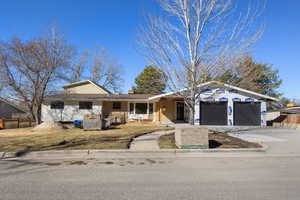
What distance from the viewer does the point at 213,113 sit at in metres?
16.6

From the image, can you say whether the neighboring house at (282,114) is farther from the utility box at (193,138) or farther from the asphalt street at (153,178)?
the utility box at (193,138)

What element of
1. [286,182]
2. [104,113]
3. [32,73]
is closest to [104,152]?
[286,182]

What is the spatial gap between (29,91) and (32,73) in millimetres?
2060

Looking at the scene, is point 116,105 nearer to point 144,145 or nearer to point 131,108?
point 131,108

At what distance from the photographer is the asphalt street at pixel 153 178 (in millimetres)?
3357

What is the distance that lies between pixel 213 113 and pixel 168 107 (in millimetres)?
4684

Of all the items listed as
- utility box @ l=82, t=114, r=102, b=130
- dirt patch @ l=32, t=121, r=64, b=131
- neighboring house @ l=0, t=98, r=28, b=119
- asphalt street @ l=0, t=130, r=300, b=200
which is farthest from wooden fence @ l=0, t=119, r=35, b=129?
asphalt street @ l=0, t=130, r=300, b=200

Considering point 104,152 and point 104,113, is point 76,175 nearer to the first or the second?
point 104,152

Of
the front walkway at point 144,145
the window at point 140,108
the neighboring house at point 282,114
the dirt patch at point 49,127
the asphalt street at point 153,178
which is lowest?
the asphalt street at point 153,178

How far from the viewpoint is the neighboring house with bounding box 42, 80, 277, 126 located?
16531 millimetres

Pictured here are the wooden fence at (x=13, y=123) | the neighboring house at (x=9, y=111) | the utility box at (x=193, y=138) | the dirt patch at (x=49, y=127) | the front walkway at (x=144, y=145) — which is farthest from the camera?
the neighboring house at (x=9, y=111)

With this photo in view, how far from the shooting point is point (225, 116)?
16.6 meters

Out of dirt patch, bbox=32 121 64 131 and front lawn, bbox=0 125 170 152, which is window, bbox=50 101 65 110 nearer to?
dirt patch, bbox=32 121 64 131

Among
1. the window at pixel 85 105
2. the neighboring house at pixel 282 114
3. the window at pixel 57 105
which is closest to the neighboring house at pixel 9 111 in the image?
the window at pixel 57 105
